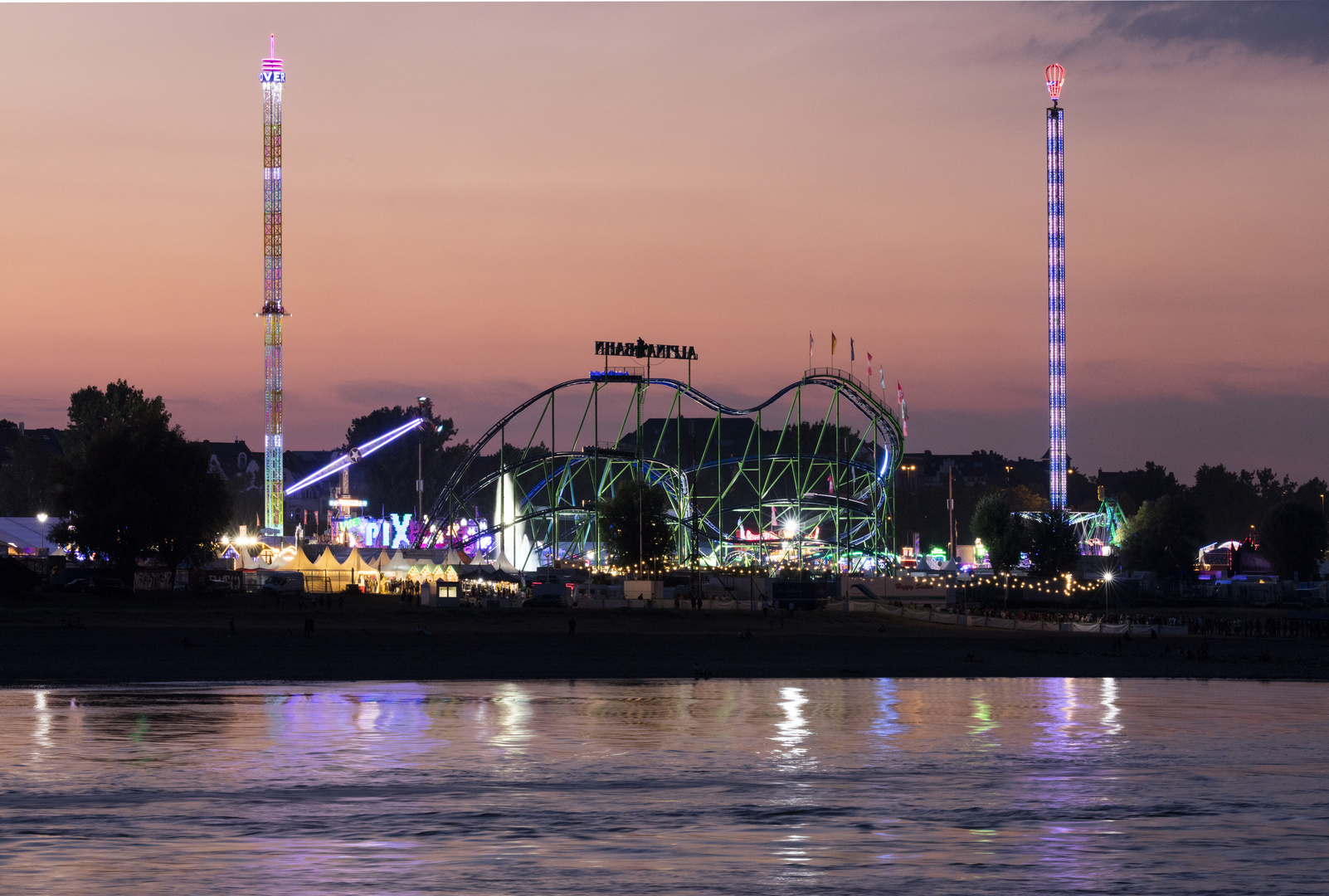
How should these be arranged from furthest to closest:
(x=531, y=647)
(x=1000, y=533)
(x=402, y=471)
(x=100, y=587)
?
(x=402, y=471) → (x=1000, y=533) → (x=100, y=587) → (x=531, y=647)

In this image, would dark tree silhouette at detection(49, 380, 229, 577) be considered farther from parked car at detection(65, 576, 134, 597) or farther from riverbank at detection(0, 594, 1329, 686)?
riverbank at detection(0, 594, 1329, 686)

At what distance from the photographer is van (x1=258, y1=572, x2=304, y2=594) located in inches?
2847

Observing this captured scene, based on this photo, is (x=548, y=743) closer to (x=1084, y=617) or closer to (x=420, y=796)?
(x=420, y=796)

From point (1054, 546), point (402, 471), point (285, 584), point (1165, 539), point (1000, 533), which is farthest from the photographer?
point (402, 471)

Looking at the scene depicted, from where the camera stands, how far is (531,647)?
50375 mm

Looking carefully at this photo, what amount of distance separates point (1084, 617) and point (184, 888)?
6712cm

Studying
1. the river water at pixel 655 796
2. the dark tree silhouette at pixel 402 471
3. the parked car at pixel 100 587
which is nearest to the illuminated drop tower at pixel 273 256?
the parked car at pixel 100 587

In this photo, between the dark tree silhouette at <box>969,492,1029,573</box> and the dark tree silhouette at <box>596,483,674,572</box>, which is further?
the dark tree silhouette at <box>969,492,1029,573</box>

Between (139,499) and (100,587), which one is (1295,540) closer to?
(139,499)

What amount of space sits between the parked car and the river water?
1466 inches

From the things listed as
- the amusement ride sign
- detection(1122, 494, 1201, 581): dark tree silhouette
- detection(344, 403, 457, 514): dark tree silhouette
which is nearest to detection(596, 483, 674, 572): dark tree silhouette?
the amusement ride sign

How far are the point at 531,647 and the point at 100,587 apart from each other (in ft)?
92.8

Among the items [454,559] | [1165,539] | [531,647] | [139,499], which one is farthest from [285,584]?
[1165,539]

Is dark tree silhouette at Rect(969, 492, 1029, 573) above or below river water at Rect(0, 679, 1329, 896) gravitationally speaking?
above
